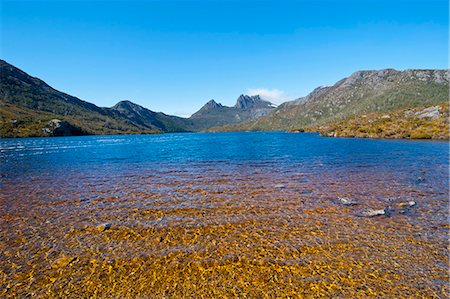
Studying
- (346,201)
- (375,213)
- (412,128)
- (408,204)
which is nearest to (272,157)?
(346,201)

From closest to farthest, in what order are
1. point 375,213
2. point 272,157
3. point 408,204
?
point 375,213
point 408,204
point 272,157

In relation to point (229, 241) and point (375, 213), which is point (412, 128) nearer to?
point (375, 213)

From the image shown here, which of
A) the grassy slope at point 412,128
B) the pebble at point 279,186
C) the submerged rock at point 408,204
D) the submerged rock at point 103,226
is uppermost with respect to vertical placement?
the grassy slope at point 412,128

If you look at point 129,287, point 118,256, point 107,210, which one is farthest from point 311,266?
point 107,210

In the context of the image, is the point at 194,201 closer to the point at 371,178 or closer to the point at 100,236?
the point at 100,236

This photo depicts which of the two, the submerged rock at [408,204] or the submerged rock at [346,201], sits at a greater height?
the submerged rock at [346,201]

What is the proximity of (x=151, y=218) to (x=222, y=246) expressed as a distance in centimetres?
629

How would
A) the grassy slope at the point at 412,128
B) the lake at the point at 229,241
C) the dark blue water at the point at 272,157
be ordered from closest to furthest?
the lake at the point at 229,241
the dark blue water at the point at 272,157
the grassy slope at the point at 412,128

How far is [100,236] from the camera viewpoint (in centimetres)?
1322

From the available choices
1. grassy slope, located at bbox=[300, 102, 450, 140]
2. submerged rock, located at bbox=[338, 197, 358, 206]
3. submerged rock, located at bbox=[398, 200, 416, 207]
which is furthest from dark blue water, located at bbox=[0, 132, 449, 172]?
grassy slope, located at bbox=[300, 102, 450, 140]

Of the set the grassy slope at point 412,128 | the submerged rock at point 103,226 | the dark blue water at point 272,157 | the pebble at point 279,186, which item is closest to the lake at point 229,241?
the submerged rock at point 103,226

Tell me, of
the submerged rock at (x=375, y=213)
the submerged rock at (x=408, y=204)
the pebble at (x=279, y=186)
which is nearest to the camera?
the submerged rock at (x=375, y=213)

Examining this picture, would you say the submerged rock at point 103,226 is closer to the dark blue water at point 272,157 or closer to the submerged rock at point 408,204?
the submerged rock at point 408,204

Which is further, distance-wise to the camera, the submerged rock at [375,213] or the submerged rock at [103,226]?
the submerged rock at [375,213]
